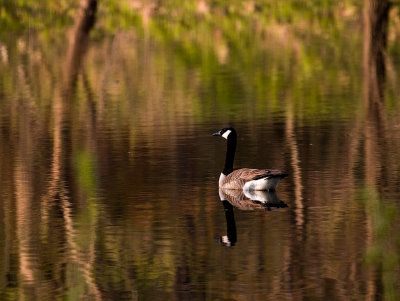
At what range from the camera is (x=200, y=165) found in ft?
54.0

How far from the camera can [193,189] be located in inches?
583

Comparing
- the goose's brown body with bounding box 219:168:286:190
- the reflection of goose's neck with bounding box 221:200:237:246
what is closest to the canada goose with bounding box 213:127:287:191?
the goose's brown body with bounding box 219:168:286:190

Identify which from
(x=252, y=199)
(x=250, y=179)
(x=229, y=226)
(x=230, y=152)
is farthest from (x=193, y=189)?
(x=229, y=226)

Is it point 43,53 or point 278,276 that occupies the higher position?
point 43,53

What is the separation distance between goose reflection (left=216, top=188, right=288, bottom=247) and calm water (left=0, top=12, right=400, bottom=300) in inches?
1.4

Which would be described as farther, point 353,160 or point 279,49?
point 279,49

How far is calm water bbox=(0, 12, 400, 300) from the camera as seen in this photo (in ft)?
35.4

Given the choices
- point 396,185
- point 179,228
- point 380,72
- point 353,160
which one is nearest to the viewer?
point 179,228

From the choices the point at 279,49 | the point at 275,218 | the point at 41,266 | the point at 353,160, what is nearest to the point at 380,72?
the point at 279,49

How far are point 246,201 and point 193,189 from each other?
82 cm

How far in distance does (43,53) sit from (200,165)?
1736 centimetres

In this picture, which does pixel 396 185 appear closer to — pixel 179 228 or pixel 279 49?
pixel 179 228

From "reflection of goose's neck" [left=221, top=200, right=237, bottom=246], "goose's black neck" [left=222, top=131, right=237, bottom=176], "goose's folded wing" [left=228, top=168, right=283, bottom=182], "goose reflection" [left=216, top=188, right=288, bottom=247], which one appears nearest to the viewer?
"reflection of goose's neck" [left=221, top=200, right=237, bottom=246]

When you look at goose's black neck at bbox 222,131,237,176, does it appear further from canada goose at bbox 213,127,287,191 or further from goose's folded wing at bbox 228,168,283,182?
goose's folded wing at bbox 228,168,283,182
